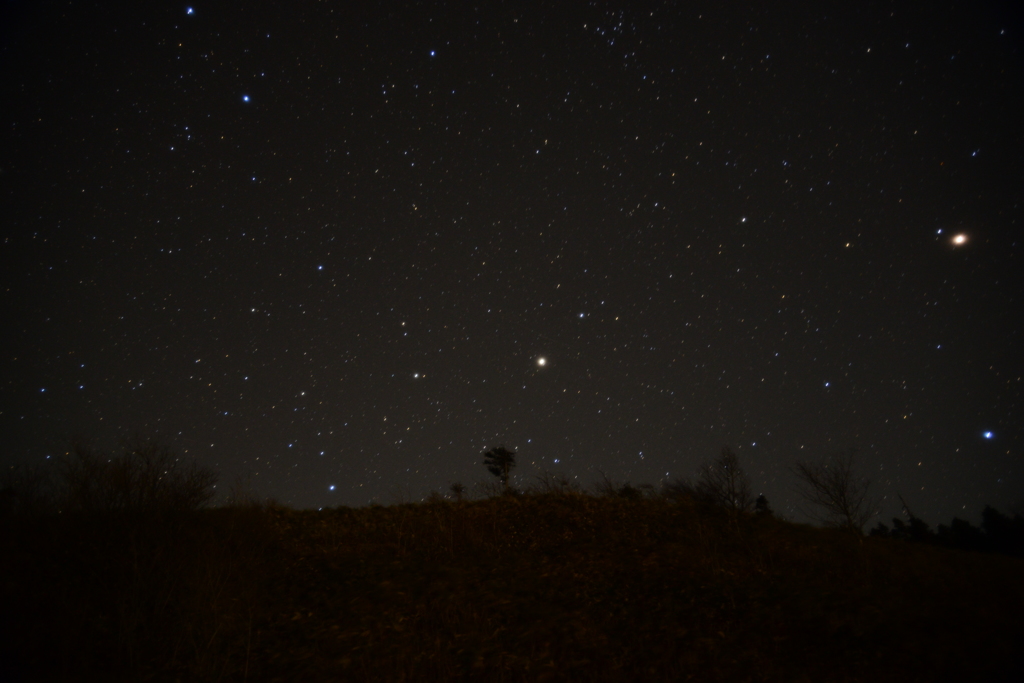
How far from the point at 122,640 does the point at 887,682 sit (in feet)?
34.6

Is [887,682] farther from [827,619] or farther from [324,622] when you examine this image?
[324,622]

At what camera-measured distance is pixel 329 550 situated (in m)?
11.4

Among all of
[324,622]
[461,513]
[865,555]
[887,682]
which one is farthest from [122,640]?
[865,555]

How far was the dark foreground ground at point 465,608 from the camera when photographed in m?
6.63

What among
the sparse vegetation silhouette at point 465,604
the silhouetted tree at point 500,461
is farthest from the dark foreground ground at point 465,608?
the silhouetted tree at point 500,461

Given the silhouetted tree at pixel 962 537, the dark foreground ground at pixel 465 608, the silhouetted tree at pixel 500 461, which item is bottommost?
the silhouetted tree at pixel 962 537

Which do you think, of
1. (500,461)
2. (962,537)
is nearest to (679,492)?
(500,461)

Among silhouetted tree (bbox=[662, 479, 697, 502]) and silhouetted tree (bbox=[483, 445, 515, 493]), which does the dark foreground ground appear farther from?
silhouetted tree (bbox=[483, 445, 515, 493])

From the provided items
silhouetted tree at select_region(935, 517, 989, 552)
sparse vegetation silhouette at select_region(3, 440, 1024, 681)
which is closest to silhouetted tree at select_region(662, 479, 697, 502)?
sparse vegetation silhouette at select_region(3, 440, 1024, 681)

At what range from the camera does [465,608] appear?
846 cm

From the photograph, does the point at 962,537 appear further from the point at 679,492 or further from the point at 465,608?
the point at 465,608

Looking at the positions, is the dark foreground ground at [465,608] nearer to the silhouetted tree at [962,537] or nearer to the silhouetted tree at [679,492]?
the silhouetted tree at [679,492]

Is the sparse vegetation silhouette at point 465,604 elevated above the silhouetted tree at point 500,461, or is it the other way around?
the silhouetted tree at point 500,461

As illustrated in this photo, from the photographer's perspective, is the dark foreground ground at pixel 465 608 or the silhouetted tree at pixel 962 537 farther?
the silhouetted tree at pixel 962 537
